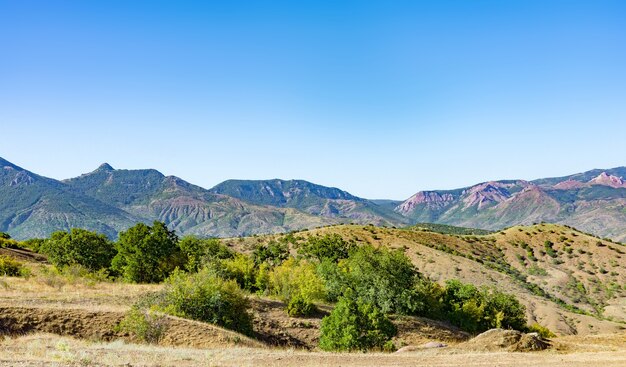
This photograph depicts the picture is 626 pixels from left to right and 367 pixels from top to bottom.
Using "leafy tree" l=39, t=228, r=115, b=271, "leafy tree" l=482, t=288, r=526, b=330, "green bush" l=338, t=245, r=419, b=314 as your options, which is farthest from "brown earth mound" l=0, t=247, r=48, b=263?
"leafy tree" l=482, t=288, r=526, b=330

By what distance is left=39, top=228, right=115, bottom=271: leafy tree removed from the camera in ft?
208

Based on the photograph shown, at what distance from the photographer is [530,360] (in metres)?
25.0

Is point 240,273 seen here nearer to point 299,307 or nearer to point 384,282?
point 299,307

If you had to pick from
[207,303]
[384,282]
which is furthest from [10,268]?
[384,282]

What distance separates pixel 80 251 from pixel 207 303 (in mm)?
36940

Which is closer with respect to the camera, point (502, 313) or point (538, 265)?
point (502, 313)

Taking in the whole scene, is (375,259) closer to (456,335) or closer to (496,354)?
(456,335)

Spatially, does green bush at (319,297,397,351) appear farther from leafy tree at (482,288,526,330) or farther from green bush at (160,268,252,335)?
leafy tree at (482,288,526,330)

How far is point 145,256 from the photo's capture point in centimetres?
5969

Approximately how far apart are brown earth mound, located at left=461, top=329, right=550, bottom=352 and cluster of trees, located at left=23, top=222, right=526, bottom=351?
7881 millimetres

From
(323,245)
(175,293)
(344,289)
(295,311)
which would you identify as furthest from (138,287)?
(323,245)

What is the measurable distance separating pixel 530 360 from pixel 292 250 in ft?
287

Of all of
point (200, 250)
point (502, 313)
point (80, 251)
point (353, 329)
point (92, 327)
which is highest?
point (200, 250)

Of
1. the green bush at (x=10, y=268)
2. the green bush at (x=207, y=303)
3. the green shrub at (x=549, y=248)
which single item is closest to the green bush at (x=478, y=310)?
the green bush at (x=207, y=303)
